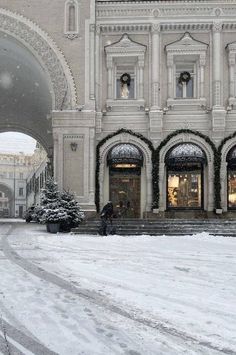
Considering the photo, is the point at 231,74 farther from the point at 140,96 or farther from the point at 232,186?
the point at 232,186

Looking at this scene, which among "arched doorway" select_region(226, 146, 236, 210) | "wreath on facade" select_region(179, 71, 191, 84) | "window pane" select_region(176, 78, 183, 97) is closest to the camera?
"arched doorway" select_region(226, 146, 236, 210)

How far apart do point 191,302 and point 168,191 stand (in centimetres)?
1997

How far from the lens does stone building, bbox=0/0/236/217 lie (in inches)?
1032

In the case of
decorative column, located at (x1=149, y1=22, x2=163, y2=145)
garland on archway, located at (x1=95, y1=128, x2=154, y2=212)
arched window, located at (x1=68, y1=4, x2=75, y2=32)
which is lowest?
garland on archway, located at (x1=95, y1=128, x2=154, y2=212)

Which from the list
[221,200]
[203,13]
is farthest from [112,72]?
[221,200]

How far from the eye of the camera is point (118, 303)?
695 cm

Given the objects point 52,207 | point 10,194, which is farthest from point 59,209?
point 10,194

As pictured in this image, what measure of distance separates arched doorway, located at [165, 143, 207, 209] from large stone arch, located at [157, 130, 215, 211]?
187 millimetres

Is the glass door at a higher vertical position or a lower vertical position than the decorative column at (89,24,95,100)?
lower

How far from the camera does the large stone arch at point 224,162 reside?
86.0 ft

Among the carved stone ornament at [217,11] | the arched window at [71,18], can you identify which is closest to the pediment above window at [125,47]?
the arched window at [71,18]

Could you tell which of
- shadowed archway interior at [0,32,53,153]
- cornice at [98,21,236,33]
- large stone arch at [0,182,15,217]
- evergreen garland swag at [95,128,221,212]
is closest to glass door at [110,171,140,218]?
evergreen garland swag at [95,128,221,212]

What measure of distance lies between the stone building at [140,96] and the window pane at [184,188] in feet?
0.17

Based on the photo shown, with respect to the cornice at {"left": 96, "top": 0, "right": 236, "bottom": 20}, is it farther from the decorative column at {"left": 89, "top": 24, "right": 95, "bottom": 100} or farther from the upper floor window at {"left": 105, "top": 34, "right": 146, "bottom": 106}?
the upper floor window at {"left": 105, "top": 34, "right": 146, "bottom": 106}
